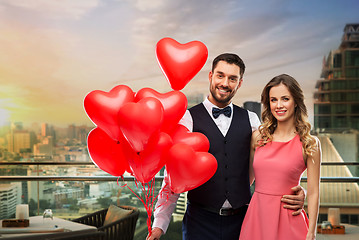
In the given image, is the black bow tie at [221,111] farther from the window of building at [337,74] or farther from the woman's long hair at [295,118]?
the window of building at [337,74]

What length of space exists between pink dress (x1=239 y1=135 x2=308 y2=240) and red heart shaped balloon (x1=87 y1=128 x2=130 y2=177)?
67 centimetres

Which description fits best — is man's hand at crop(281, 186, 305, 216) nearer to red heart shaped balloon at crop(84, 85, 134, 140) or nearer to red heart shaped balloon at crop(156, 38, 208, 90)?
red heart shaped balloon at crop(156, 38, 208, 90)

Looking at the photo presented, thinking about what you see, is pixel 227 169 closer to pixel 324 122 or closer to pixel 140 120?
pixel 140 120

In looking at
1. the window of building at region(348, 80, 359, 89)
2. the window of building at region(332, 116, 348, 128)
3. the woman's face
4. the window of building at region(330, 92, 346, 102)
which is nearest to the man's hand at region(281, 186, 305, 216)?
the woman's face

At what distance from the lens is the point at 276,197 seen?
1830mm

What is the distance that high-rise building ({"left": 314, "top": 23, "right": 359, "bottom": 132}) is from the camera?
8173 millimetres

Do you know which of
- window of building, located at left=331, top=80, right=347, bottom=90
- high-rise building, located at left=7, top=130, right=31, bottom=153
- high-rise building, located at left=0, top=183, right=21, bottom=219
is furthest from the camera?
window of building, located at left=331, top=80, right=347, bottom=90

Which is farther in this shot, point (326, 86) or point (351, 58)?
point (351, 58)

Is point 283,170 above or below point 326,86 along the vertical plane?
below

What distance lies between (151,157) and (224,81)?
0.55m

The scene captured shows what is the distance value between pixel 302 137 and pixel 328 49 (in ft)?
21.2

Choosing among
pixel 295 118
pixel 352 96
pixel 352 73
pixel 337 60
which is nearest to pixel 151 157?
pixel 295 118

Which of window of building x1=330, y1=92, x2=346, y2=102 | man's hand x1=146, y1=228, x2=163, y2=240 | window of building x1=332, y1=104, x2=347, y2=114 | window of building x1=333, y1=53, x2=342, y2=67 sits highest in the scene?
window of building x1=333, y1=53, x2=342, y2=67

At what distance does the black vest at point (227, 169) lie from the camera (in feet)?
6.33
